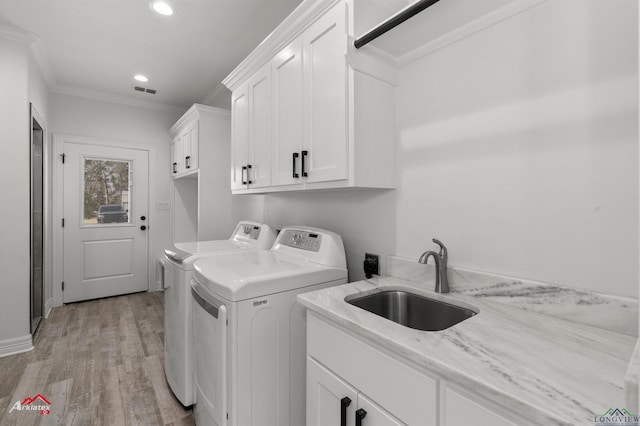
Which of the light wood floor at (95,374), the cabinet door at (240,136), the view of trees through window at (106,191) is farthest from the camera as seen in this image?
the view of trees through window at (106,191)

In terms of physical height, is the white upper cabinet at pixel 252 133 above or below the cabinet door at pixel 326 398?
above

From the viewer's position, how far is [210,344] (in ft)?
4.81

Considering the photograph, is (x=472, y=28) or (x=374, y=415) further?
(x=472, y=28)

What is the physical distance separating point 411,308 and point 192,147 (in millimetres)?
2956

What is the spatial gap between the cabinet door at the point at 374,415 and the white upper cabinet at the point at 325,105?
2.80ft

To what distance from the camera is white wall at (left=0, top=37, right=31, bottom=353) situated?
8.14 feet

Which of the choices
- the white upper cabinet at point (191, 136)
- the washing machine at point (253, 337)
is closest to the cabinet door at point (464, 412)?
the washing machine at point (253, 337)

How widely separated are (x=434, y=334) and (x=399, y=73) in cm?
129

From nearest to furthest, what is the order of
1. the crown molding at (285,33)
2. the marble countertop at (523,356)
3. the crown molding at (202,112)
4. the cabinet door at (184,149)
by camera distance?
the marble countertop at (523,356) < the crown molding at (285,33) < the crown molding at (202,112) < the cabinet door at (184,149)

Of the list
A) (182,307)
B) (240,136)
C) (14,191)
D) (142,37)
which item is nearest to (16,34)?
(142,37)

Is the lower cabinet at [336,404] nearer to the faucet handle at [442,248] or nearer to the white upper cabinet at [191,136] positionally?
the faucet handle at [442,248]

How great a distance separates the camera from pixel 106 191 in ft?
13.1

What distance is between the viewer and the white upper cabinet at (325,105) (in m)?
1.41

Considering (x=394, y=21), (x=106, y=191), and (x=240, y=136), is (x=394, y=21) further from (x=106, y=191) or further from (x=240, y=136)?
(x=106, y=191)
